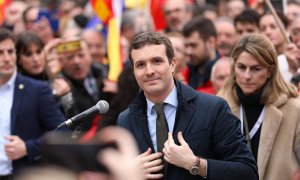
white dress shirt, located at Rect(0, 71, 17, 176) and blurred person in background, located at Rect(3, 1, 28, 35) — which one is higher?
blurred person in background, located at Rect(3, 1, 28, 35)

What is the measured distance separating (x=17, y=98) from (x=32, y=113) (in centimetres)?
20

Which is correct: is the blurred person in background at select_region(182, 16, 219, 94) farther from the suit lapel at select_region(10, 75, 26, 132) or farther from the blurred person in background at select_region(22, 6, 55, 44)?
the blurred person in background at select_region(22, 6, 55, 44)

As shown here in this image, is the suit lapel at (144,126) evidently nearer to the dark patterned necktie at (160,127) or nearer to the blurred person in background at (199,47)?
the dark patterned necktie at (160,127)

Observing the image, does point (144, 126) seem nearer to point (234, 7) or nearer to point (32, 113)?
point (32, 113)

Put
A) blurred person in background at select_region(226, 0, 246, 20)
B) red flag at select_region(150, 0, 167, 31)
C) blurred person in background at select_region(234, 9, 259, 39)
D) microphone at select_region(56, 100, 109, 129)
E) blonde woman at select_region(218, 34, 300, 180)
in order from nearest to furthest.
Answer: microphone at select_region(56, 100, 109, 129)
blonde woman at select_region(218, 34, 300, 180)
blurred person in background at select_region(234, 9, 259, 39)
red flag at select_region(150, 0, 167, 31)
blurred person in background at select_region(226, 0, 246, 20)

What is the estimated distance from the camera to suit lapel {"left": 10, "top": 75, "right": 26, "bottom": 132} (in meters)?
7.20

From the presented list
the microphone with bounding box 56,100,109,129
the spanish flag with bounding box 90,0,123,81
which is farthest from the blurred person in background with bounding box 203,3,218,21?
the microphone with bounding box 56,100,109,129

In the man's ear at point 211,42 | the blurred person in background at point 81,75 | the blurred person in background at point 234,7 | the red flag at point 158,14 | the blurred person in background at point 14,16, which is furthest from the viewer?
the blurred person in background at point 14,16

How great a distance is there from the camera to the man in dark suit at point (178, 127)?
4.75 m

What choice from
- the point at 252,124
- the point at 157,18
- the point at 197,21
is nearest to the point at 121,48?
the point at 157,18

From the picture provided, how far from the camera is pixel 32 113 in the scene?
7.31 meters

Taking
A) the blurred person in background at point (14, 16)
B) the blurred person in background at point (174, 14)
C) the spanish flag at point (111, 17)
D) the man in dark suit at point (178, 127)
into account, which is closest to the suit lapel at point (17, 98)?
the man in dark suit at point (178, 127)

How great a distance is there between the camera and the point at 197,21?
993 cm

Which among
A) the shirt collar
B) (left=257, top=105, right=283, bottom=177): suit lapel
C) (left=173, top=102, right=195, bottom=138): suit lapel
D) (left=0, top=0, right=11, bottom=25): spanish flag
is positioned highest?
(left=0, top=0, right=11, bottom=25): spanish flag
